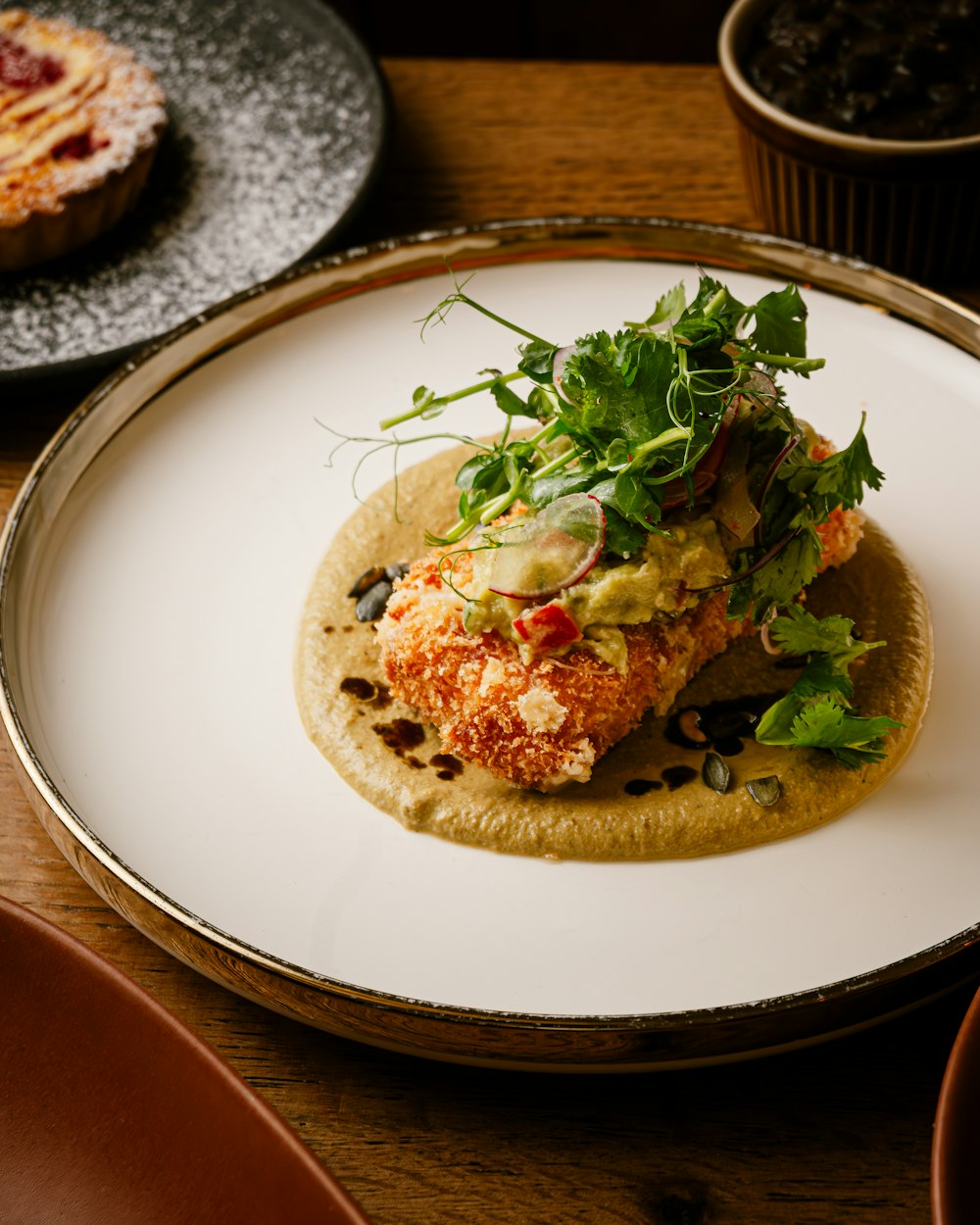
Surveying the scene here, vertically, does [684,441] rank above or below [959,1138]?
above

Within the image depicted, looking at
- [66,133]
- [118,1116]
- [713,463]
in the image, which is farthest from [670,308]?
[66,133]

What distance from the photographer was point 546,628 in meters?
1.84

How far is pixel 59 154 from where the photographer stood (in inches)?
124

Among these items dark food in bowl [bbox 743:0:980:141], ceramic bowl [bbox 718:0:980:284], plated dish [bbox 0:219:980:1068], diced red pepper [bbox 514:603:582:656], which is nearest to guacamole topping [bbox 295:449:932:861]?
plated dish [bbox 0:219:980:1068]

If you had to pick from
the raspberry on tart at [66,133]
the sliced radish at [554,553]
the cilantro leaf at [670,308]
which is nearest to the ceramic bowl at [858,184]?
the cilantro leaf at [670,308]

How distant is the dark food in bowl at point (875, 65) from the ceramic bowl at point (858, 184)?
0.04 meters

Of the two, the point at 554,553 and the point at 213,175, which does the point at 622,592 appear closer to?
the point at 554,553

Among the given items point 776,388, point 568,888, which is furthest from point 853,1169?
point 776,388

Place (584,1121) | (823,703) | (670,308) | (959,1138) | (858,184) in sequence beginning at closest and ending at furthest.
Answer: (959,1138) < (584,1121) < (823,703) < (670,308) < (858,184)

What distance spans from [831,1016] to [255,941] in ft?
2.44

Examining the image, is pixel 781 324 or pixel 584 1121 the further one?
pixel 781 324

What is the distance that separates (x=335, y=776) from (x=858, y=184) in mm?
1714

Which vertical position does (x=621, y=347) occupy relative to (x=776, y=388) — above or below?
above

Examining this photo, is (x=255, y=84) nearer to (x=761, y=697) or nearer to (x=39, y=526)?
(x=39, y=526)
